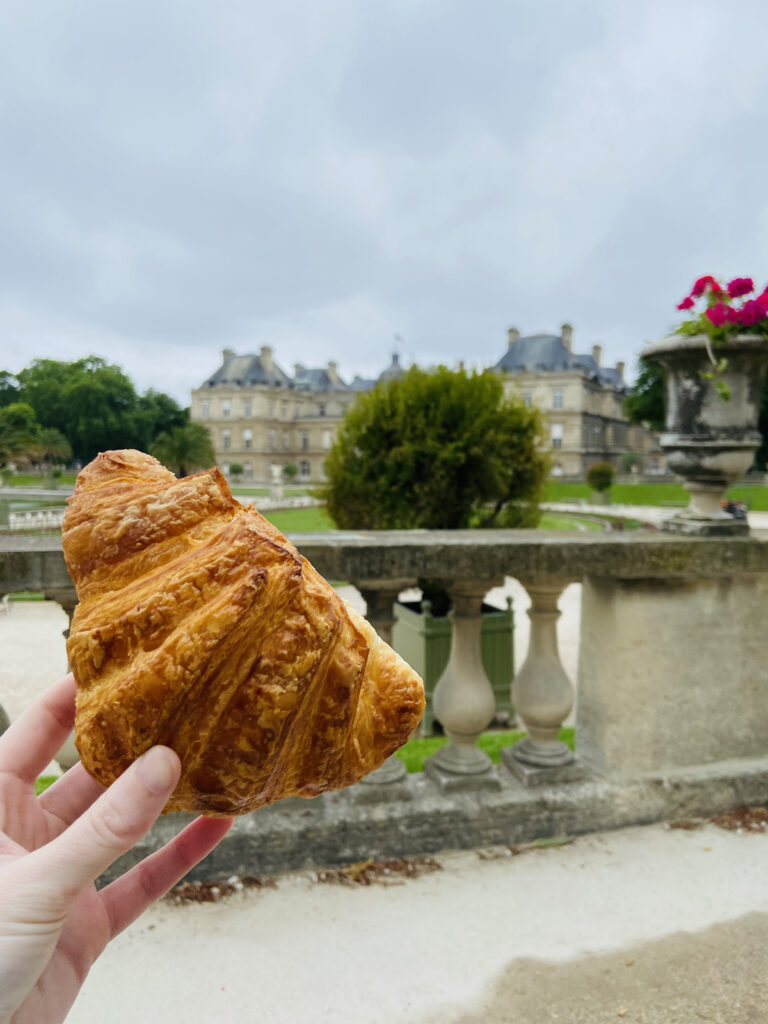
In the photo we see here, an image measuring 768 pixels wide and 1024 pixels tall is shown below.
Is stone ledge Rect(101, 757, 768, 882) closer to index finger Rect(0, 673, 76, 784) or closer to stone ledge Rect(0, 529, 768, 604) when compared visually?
stone ledge Rect(0, 529, 768, 604)

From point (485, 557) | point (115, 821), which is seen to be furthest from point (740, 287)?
point (115, 821)

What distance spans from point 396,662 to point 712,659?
106 inches

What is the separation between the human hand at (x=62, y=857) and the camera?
3.33ft

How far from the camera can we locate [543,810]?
10.5 ft

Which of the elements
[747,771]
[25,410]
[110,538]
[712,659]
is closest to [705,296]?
[712,659]

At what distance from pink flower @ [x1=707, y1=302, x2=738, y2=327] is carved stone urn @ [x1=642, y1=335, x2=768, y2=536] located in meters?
0.09

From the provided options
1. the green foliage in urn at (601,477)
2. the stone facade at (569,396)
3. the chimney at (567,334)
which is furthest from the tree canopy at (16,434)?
the chimney at (567,334)

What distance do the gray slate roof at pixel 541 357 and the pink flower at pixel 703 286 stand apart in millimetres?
66797

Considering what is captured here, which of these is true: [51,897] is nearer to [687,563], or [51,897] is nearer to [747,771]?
[687,563]

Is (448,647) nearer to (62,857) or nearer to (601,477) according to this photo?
(62,857)

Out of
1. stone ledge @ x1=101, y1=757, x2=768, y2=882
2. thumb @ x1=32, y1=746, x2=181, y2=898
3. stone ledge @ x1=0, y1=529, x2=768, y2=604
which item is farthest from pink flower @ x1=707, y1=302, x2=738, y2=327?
thumb @ x1=32, y1=746, x2=181, y2=898

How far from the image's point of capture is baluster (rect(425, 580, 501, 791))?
3217 millimetres

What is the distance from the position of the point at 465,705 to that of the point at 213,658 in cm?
247

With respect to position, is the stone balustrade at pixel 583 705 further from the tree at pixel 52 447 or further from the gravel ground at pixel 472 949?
the tree at pixel 52 447
